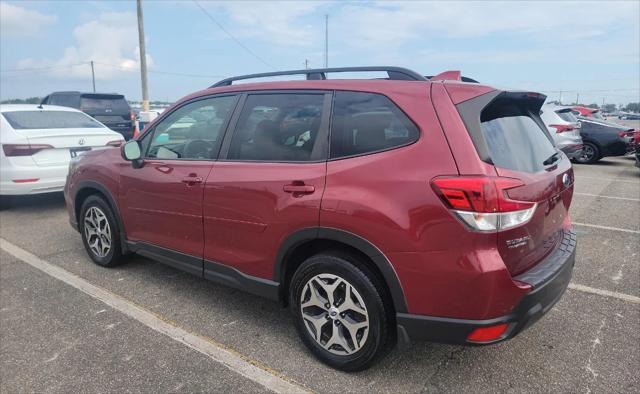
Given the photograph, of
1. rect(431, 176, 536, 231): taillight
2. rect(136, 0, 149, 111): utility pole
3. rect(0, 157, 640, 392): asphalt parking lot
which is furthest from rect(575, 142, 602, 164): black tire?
rect(136, 0, 149, 111): utility pole

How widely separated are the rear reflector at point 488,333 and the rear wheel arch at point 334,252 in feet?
1.18

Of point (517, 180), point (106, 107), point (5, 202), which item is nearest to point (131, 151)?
point (517, 180)

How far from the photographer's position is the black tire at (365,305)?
245cm

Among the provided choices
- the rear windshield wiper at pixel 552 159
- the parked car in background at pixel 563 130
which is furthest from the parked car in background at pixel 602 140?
the rear windshield wiper at pixel 552 159

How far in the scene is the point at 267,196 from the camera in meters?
2.81

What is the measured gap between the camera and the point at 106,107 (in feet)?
42.3

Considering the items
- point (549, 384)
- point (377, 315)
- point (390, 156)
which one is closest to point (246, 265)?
point (377, 315)

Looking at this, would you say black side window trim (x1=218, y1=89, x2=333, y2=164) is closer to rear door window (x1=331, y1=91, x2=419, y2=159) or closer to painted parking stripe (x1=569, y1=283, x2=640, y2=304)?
rear door window (x1=331, y1=91, x2=419, y2=159)

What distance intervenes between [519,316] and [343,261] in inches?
36.9

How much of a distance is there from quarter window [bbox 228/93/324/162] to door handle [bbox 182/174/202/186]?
0.31 m

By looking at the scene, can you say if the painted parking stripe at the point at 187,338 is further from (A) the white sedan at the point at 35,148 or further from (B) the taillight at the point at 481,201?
(A) the white sedan at the point at 35,148

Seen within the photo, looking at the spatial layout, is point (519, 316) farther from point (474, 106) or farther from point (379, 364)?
point (474, 106)

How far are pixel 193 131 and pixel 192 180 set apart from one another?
0.50 meters

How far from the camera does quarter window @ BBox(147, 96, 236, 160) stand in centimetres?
332
